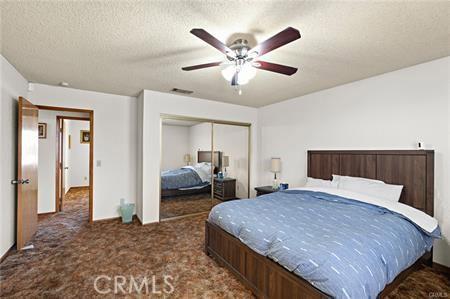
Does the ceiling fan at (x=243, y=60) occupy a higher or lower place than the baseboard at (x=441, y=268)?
higher

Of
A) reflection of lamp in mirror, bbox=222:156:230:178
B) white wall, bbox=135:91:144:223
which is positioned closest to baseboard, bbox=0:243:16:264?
white wall, bbox=135:91:144:223

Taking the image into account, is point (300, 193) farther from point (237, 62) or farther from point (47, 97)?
point (47, 97)

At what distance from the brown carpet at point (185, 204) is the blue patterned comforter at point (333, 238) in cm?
176

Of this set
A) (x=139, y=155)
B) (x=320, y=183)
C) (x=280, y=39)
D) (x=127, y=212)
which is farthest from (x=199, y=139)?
(x=280, y=39)

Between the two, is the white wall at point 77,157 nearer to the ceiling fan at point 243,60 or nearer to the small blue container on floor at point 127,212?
the small blue container on floor at point 127,212

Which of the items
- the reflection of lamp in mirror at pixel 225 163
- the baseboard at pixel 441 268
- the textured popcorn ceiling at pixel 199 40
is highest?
the textured popcorn ceiling at pixel 199 40

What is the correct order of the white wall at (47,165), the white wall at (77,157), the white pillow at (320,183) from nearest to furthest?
the white pillow at (320,183) < the white wall at (47,165) < the white wall at (77,157)

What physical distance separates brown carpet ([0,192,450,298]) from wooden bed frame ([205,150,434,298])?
0.16 metres

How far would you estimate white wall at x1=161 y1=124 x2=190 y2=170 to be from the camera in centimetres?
404

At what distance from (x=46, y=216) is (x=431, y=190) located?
20.9 ft

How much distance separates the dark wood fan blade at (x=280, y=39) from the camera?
55.4 inches

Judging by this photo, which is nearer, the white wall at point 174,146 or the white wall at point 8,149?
the white wall at point 8,149

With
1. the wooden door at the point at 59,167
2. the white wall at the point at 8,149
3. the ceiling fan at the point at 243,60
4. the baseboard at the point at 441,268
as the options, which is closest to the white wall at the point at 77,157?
the wooden door at the point at 59,167

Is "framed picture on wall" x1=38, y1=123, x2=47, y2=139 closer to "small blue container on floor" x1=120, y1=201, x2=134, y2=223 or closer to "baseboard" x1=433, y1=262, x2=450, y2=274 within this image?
"small blue container on floor" x1=120, y1=201, x2=134, y2=223
